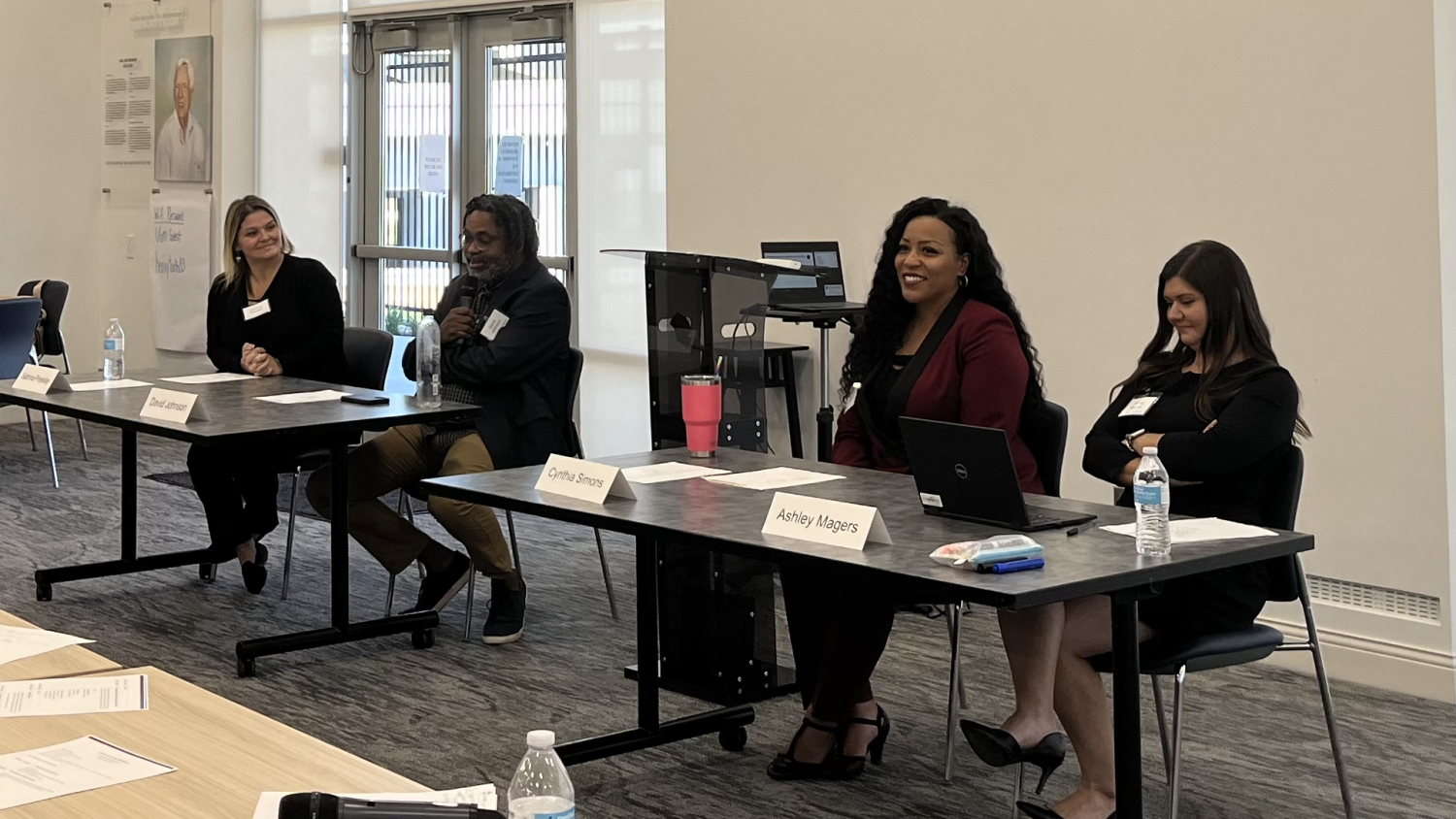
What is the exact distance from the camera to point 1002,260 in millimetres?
5035

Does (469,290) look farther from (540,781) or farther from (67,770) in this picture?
(540,781)

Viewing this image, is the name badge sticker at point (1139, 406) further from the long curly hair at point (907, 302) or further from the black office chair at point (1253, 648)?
the black office chair at point (1253, 648)

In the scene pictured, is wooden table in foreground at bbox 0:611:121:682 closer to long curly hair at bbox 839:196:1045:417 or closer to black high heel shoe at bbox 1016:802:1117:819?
black high heel shoe at bbox 1016:802:1117:819

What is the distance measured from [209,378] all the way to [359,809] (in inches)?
162

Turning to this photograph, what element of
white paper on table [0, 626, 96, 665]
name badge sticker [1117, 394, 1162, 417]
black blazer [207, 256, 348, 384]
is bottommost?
white paper on table [0, 626, 96, 665]

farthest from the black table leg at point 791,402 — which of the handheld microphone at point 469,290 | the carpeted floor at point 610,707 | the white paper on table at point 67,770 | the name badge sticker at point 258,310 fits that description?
the white paper on table at point 67,770

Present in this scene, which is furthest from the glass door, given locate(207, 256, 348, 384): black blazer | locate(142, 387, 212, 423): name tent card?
locate(142, 387, 212, 423): name tent card

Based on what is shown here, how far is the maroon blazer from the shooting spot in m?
3.38

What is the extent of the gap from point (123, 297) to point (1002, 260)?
6356 mm

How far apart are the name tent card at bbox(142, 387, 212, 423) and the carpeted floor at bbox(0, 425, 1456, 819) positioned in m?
0.70

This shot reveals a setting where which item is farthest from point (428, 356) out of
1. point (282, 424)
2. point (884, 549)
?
point (884, 549)

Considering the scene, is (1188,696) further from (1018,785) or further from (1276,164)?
(1276,164)

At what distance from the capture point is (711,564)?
3658 millimetres

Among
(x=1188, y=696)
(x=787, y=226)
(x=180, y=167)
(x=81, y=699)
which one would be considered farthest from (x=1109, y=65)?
(x=180, y=167)
